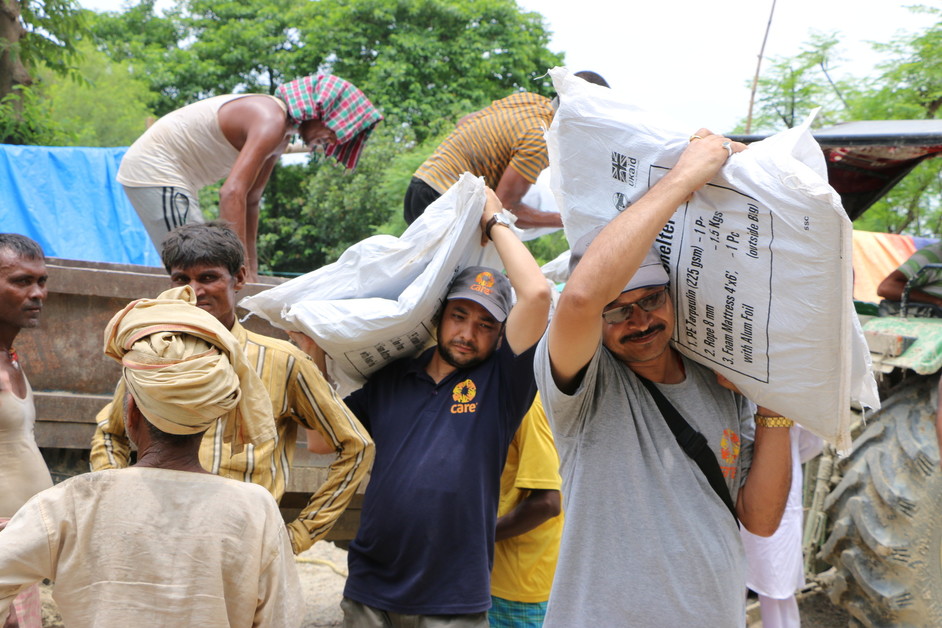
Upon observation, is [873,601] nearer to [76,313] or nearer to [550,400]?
[550,400]

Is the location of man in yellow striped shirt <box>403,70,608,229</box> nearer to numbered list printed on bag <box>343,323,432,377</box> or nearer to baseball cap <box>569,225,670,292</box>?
numbered list printed on bag <box>343,323,432,377</box>

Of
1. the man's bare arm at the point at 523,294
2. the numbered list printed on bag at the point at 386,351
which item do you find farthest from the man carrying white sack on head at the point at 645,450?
the numbered list printed on bag at the point at 386,351

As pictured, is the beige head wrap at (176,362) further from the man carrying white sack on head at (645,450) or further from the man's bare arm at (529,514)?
the man's bare arm at (529,514)

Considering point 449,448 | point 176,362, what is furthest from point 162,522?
point 449,448

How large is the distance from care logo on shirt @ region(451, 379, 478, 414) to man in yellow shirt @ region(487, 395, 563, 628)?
16.6 inches

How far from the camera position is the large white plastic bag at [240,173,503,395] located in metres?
2.62

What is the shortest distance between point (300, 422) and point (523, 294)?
2.51ft

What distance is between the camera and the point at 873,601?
3912 mm

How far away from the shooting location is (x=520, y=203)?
3879mm

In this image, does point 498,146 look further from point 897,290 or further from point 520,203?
point 897,290

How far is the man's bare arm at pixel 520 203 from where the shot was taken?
3709 millimetres

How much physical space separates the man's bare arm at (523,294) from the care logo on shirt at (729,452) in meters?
0.76

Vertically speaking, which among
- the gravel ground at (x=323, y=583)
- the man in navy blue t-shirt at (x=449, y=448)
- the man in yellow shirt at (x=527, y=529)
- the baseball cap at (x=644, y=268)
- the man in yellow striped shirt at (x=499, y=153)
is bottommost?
the gravel ground at (x=323, y=583)

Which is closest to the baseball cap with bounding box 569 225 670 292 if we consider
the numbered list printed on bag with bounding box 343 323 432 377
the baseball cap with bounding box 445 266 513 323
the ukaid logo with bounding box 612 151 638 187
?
the ukaid logo with bounding box 612 151 638 187
